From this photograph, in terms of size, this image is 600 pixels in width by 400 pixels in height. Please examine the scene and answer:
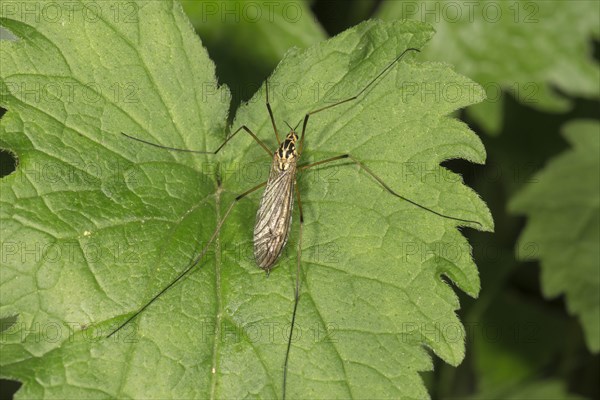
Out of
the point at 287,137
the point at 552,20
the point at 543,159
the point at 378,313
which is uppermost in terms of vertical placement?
the point at 552,20

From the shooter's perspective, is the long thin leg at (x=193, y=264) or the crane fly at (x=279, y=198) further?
the crane fly at (x=279, y=198)

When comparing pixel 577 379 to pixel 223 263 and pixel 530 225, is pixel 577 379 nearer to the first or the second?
pixel 530 225

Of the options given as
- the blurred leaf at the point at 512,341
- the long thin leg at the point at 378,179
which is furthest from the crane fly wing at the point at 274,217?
the blurred leaf at the point at 512,341

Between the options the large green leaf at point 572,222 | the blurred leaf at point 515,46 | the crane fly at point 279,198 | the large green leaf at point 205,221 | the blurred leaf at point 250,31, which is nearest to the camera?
the large green leaf at point 205,221

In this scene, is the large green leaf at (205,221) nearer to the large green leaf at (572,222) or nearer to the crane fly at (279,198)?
the crane fly at (279,198)

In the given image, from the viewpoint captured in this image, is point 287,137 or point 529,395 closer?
point 287,137

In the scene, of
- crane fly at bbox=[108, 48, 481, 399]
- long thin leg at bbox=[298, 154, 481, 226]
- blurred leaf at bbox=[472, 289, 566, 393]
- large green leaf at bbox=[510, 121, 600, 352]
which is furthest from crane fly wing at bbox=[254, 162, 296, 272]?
blurred leaf at bbox=[472, 289, 566, 393]

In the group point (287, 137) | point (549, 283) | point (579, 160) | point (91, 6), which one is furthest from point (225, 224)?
point (579, 160)
